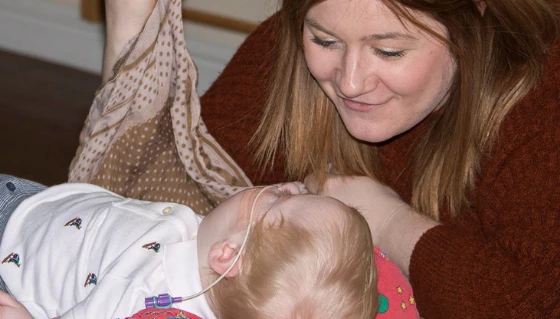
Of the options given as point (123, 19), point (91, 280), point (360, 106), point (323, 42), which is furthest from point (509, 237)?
point (123, 19)

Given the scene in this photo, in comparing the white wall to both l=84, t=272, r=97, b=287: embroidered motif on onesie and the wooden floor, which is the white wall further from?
l=84, t=272, r=97, b=287: embroidered motif on onesie

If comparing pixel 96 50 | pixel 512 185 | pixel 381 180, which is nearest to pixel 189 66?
pixel 381 180

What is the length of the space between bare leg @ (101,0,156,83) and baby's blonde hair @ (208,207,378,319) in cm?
54

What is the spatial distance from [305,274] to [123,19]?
68 centimetres

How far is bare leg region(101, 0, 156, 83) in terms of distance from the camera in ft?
5.59

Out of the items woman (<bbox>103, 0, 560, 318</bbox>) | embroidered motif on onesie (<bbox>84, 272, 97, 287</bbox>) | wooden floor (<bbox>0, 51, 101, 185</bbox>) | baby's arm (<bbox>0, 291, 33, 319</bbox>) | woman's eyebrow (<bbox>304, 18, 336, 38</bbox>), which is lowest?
wooden floor (<bbox>0, 51, 101, 185</bbox>)

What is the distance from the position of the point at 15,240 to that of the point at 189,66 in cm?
50

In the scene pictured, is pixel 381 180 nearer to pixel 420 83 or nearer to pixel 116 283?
pixel 420 83

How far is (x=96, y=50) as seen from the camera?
12.6 feet

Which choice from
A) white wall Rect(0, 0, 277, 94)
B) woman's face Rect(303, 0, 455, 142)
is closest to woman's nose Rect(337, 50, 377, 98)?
woman's face Rect(303, 0, 455, 142)

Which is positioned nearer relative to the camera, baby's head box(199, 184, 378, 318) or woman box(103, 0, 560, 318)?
baby's head box(199, 184, 378, 318)

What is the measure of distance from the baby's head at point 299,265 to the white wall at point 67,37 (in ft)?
7.05

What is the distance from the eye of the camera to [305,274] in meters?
1.38

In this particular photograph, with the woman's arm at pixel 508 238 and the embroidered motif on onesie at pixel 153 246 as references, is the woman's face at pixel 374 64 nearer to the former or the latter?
the woman's arm at pixel 508 238
